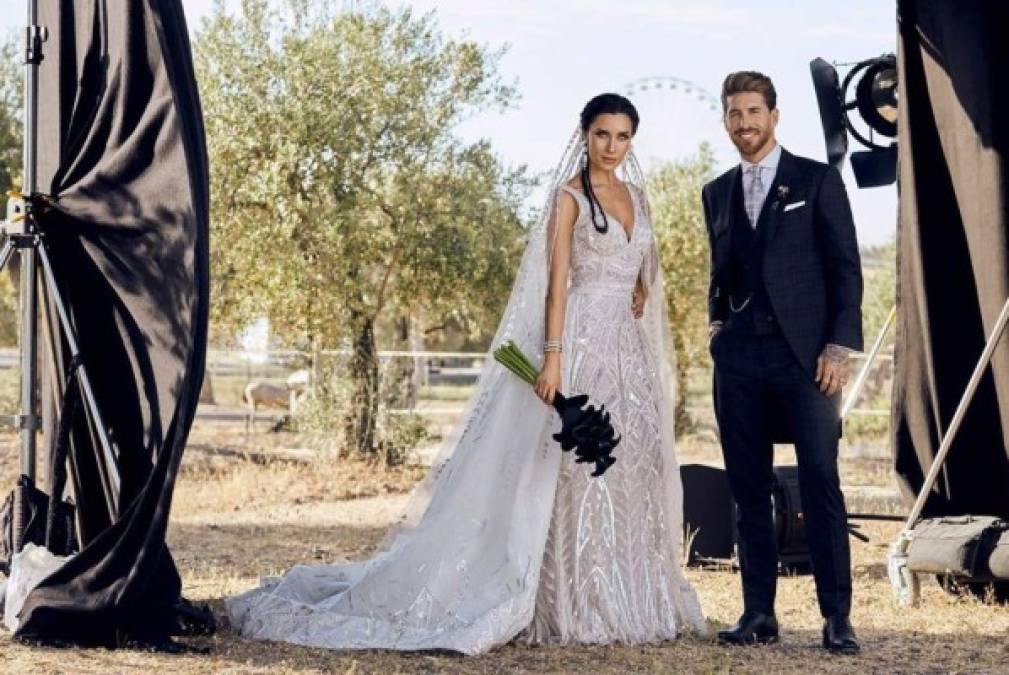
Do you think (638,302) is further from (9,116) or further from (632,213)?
(9,116)

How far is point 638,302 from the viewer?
5480 millimetres

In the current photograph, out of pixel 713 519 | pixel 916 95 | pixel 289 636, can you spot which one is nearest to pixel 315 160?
pixel 713 519

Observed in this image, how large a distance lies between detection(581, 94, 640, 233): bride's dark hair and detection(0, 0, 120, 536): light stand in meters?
1.80

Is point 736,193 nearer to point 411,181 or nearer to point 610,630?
point 610,630

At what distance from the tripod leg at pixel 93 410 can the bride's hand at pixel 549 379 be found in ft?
4.65

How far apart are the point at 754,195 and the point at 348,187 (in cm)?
864

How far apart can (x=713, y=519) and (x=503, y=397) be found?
2582mm

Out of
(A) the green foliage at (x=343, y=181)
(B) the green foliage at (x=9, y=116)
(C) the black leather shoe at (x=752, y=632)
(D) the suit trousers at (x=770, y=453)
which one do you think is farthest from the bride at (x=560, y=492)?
(B) the green foliage at (x=9, y=116)

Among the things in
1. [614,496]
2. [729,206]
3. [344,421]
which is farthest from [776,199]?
[344,421]

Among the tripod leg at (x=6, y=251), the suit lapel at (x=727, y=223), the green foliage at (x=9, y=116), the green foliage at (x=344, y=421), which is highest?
the green foliage at (x=9, y=116)

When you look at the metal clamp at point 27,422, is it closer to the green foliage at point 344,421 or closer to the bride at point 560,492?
the bride at point 560,492

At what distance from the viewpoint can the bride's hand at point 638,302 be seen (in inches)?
215

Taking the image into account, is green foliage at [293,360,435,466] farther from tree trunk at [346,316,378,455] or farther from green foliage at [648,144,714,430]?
green foliage at [648,144,714,430]

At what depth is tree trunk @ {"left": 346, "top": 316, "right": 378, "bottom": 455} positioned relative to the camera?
1330 centimetres
